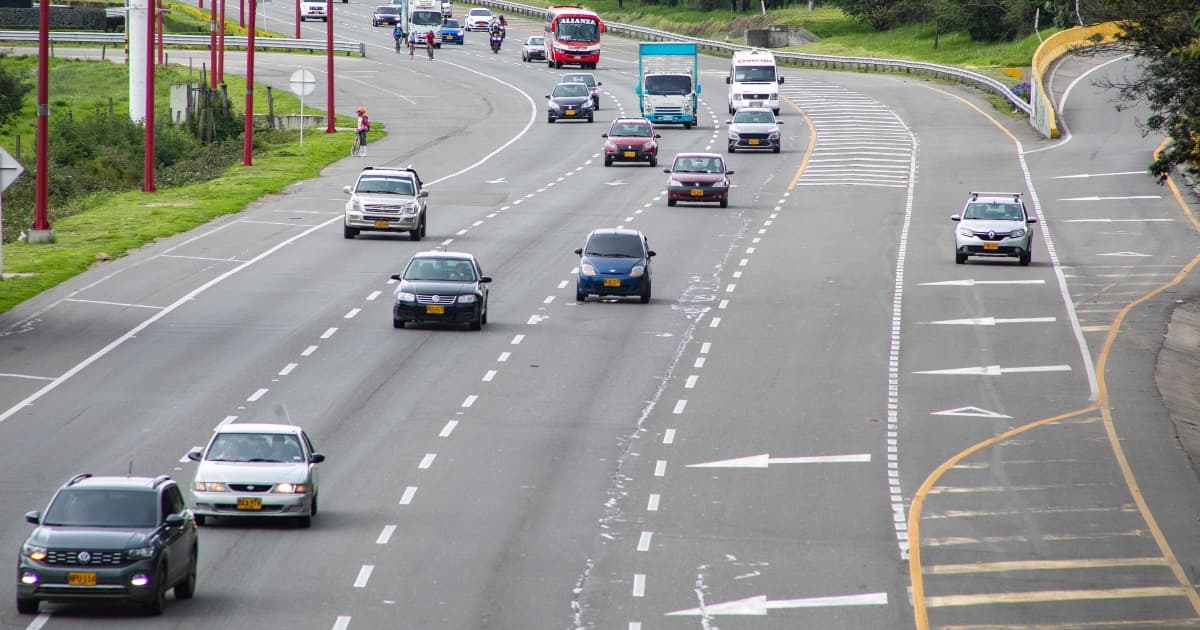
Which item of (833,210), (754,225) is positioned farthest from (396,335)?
(833,210)

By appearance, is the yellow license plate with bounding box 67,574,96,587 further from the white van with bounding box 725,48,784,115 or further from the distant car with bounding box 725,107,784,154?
the white van with bounding box 725,48,784,115

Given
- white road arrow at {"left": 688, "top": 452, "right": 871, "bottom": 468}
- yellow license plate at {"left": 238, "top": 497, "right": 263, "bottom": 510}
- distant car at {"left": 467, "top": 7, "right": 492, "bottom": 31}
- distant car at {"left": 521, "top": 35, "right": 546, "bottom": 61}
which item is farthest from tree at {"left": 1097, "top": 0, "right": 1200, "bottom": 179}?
distant car at {"left": 467, "top": 7, "right": 492, "bottom": 31}

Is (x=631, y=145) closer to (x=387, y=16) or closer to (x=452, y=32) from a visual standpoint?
(x=452, y=32)

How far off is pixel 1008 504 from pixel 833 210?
31925 mm

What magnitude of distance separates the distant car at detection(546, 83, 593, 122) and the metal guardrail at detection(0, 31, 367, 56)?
34109 millimetres

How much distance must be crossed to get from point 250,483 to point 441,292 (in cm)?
1443

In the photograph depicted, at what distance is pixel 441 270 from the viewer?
36.4 meters

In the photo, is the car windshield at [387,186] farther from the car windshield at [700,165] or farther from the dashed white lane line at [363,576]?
the dashed white lane line at [363,576]

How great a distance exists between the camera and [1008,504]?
2494 centimetres

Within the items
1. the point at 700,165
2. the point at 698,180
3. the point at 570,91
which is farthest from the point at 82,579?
the point at 570,91

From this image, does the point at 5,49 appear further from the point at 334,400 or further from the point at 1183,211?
the point at 334,400

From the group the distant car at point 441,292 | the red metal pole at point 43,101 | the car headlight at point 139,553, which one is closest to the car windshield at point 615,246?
the distant car at point 441,292

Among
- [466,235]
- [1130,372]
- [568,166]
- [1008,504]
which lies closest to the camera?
[1008,504]

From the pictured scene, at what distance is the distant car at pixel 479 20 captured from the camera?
14138 centimetres
